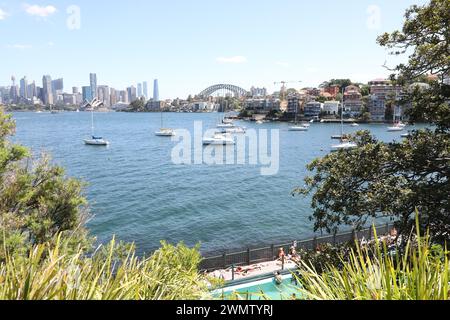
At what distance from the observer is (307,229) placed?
22.3 meters

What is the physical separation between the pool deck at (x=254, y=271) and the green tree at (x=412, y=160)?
6.52 m

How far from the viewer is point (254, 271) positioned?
47.5 ft

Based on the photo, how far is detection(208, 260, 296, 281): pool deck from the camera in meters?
13.8

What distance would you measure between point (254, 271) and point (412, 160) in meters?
8.55

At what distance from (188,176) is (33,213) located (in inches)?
1126

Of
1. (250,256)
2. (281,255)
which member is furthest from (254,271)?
(281,255)

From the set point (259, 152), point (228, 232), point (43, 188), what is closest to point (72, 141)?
point (259, 152)

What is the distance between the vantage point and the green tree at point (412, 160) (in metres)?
6.91

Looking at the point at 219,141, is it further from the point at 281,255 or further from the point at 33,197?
the point at 33,197

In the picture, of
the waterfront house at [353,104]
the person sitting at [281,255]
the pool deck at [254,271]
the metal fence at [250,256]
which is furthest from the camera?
the waterfront house at [353,104]

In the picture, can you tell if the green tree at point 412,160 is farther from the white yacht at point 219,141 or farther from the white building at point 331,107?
the white building at point 331,107

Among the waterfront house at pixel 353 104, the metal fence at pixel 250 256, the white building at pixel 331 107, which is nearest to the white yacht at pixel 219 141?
the metal fence at pixel 250 256

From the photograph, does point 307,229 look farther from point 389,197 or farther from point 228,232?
point 389,197

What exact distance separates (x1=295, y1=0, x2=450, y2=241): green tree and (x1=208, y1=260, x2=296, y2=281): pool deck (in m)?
6.52
